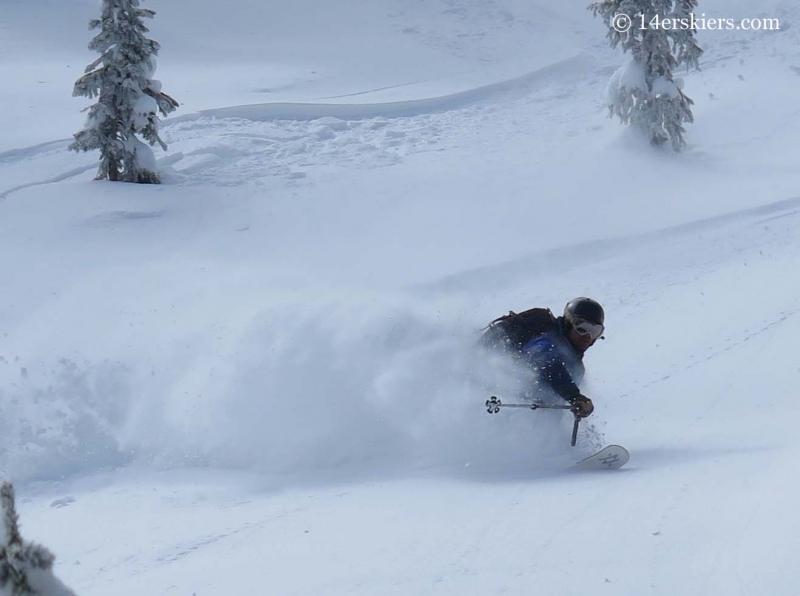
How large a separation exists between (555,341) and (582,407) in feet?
2.26

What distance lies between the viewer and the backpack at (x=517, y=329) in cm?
718

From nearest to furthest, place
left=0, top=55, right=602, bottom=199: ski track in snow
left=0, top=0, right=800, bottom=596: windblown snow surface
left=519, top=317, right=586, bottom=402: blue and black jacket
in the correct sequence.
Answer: left=0, top=0, right=800, bottom=596: windblown snow surface → left=519, top=317, right=586, bottom=402: blue and black jacket → left=0, top=55, right=602, bottom=199: ski track in snow

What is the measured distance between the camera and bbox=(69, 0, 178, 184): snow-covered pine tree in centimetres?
1590

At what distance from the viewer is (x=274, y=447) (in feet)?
22.0

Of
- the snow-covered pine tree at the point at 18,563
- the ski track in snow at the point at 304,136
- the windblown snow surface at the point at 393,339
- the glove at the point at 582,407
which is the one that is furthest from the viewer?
the ski track in snow at the point at 304,136

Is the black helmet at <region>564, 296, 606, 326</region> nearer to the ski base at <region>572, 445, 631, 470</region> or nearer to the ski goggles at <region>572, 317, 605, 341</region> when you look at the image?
the ski goggles at <region>572, 317, 605, 341</region>

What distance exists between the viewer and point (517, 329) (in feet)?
23.7

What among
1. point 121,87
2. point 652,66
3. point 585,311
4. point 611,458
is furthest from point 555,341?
point 652,66

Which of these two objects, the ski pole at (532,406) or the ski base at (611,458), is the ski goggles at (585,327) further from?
the ski base at (611,458)

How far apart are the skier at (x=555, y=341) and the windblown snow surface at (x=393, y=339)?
0.30 meters

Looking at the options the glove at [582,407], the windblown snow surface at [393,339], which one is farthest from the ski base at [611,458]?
the glove at [582,407]

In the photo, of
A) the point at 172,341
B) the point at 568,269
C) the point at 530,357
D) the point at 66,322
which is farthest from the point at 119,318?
the point at 568,269

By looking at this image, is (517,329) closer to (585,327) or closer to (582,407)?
(585,327)

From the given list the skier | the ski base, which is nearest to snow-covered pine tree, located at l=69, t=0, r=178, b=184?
the skier
